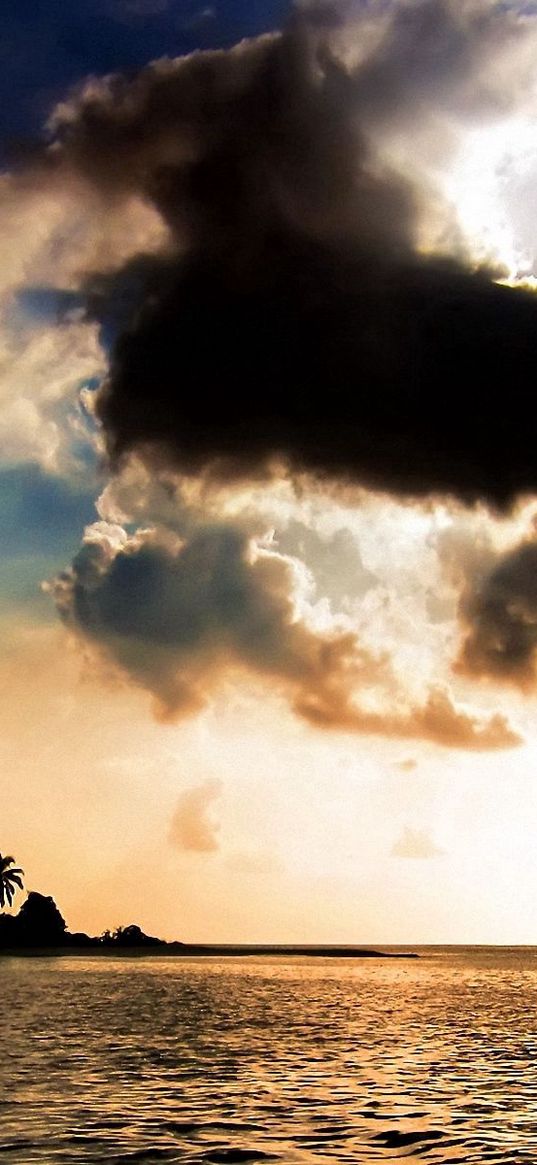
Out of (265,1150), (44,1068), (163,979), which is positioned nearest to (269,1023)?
(44,1068)

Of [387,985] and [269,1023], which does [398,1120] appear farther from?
[387,985]

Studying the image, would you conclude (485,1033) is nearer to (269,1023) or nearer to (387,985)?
(269,1023)

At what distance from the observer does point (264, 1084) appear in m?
30.7

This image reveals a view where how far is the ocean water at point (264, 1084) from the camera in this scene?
21.4m

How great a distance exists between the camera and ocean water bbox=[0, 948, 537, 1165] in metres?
21.4

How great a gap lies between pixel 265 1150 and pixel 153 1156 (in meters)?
2.20

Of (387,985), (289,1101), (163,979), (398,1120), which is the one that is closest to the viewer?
(398,1120)

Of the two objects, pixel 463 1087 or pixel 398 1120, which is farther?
pixel 463 1087

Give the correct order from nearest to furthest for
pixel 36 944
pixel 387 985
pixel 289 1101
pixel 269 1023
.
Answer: pixel 289 1101 < pixel 269 1023 < pixel 387 985 < pixel 36 944

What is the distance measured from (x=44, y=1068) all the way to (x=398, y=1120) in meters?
13.7

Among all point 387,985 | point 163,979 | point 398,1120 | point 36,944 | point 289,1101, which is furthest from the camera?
point 36,944

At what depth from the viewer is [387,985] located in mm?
100875

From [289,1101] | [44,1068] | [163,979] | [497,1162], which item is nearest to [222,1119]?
[289,1101]

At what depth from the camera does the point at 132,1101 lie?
2733 cm
